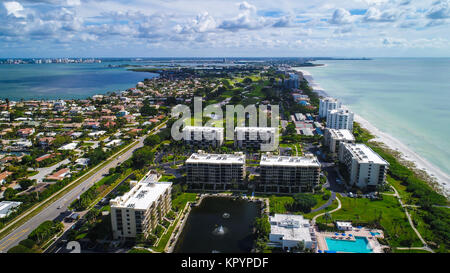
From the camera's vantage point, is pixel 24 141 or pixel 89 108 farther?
pixel 89 108

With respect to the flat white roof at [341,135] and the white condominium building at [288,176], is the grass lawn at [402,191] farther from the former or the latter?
the white condominium building at [288,176]

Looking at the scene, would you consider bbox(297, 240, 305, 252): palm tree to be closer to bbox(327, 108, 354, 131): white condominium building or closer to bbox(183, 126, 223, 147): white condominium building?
bbox(183, 126, 223, 147): white condominium building

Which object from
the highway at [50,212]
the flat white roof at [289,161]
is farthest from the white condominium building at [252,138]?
the highway at [50,212]

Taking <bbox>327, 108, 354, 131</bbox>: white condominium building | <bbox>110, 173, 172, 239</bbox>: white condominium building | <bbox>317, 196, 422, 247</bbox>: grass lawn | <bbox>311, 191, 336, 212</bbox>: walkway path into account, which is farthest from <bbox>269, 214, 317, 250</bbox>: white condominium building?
<bbox>327, 108, 354, 131</bbox>: white condominium building

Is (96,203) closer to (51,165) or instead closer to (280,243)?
(51,165)
